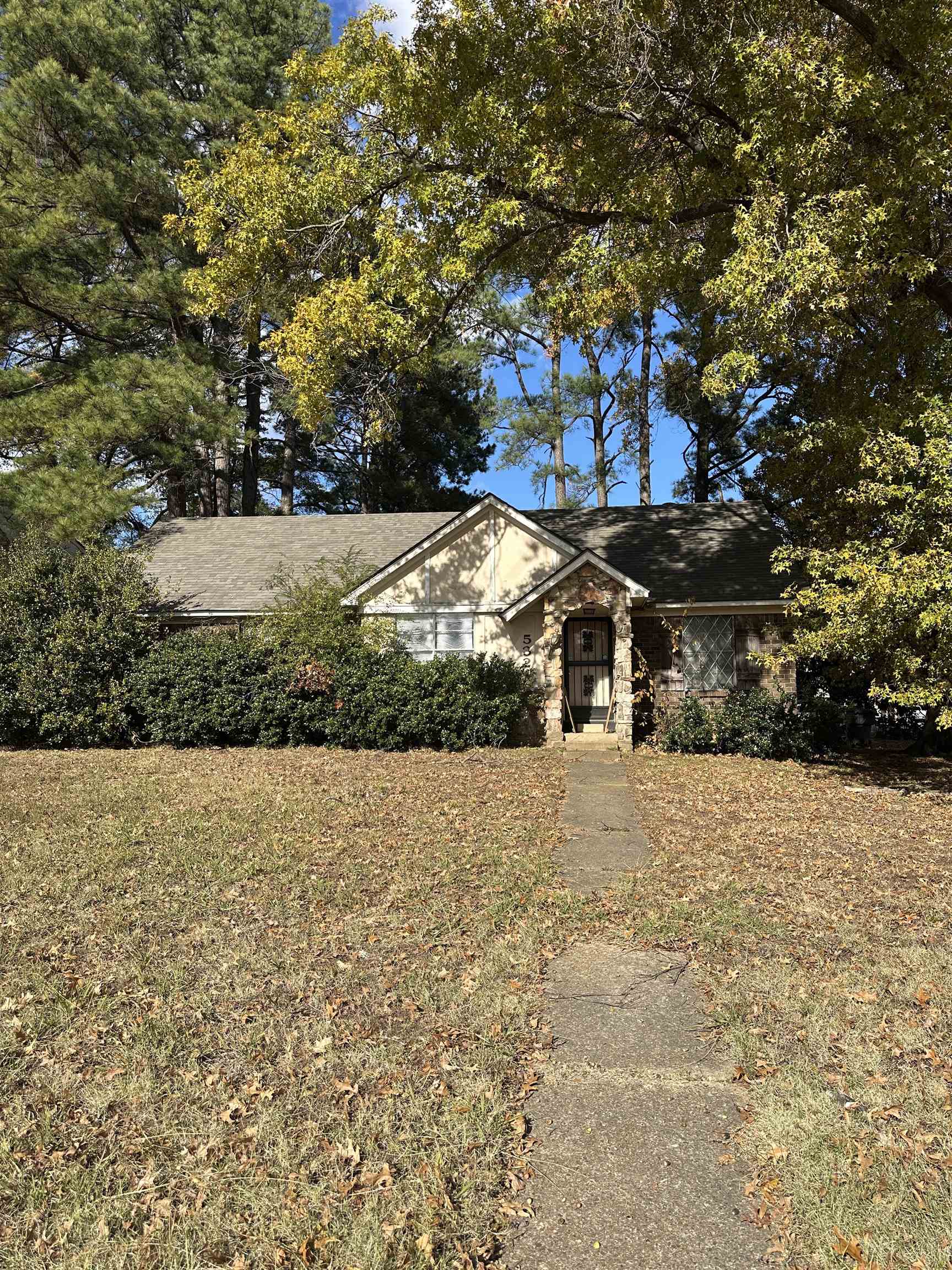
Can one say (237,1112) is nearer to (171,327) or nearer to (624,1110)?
(624,1110)

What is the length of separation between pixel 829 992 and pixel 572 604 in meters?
11.6

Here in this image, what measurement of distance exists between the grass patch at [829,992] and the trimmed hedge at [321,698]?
5176 millimetres

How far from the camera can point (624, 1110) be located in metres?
3.89

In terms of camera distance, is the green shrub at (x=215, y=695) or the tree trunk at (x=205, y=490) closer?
the green shrub at (x=215, y=695)

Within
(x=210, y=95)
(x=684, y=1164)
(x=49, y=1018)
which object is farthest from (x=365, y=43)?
(x=210, y=95)

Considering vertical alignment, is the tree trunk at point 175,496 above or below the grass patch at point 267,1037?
above

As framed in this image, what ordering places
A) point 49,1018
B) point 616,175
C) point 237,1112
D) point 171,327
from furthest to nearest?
point 171,327, point 616,175, point 49,1018, point 237,1112

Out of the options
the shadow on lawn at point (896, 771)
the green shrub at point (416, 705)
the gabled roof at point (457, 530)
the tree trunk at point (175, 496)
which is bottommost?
the shadow on lawn at point (896, 771)

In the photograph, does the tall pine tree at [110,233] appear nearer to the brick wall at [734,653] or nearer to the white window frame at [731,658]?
the brick wall at [734,653]

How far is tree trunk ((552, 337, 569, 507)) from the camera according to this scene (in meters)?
30.1

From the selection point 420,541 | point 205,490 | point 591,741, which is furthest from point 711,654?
point 205,490

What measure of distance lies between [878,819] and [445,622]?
10.0m

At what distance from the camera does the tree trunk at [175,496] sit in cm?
2748

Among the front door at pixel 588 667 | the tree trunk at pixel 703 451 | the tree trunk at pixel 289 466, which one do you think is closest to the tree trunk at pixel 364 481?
the tree trunk at pixel 289 466
